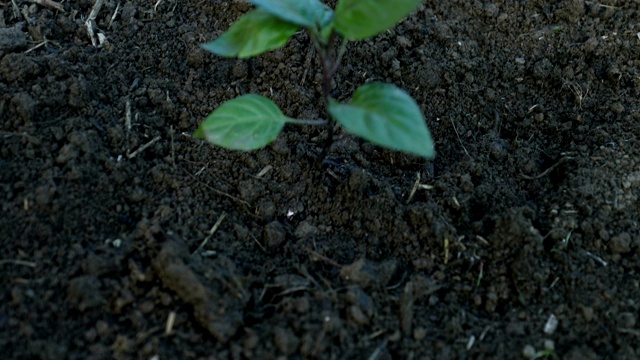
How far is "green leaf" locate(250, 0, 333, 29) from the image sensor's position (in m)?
1.60

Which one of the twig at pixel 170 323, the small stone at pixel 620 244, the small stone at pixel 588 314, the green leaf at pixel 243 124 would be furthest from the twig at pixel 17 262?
the small stone at pixel 620 244

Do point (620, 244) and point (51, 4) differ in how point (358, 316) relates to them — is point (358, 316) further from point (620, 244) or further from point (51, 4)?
point (51, 4)

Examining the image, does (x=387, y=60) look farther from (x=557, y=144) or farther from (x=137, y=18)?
(x=137, y=18)

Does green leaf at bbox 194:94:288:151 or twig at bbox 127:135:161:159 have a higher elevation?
green leaf at bbox 194:94:288:151

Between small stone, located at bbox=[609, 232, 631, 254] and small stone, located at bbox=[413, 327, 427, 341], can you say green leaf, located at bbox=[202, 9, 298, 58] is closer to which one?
small stone, located at bbox=[413, 327, 427, 341]

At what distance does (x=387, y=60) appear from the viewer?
7.58 feet

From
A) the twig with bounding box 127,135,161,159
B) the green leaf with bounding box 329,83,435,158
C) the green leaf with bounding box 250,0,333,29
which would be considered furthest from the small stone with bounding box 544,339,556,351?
the twig with bounding box 127,135,161,159

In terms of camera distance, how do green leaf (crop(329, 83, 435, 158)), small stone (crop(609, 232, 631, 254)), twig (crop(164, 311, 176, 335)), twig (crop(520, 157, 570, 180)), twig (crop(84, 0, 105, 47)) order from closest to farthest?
1. green leaf (crop(329, 83, 435, 158))
2. twig (crop(164, 311, 176, 335))
3. small stone (crop(609, 232, 631, 254))
4. twig (crop(520, 157, 570, 180))
5. twig (crop(84, 0, 105, 47))

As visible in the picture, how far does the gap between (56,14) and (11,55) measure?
0.31 m

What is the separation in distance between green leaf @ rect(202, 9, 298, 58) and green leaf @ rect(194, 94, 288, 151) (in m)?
0.14

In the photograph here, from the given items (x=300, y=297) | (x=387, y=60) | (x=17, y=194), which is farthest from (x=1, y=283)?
(x=387, y=60)

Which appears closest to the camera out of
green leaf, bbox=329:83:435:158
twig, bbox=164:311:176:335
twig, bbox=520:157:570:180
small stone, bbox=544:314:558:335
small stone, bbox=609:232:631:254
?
green leaf, bbox=329:83:435:158

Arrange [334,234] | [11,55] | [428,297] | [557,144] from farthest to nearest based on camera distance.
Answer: [557,144] → [11,55] → [334,234] → [428,297]

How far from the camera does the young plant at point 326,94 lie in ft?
4.99
